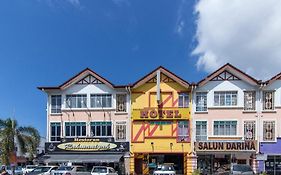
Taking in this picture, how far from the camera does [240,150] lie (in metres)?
45.8

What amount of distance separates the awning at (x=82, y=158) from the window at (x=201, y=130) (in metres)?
8.56

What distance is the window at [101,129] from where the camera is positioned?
48906mm

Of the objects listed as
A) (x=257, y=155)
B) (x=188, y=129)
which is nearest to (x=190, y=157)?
(x=188, y=129)

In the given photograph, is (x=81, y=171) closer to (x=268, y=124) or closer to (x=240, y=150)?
(x=240, y=150)

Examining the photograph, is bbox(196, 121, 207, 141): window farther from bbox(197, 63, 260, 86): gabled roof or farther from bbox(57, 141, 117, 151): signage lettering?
bbox(57, 141, 117, 151): signage lettering

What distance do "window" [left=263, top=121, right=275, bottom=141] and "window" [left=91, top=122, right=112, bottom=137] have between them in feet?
54.4

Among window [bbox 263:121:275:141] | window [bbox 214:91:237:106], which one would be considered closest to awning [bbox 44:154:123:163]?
window [bbox 214:91:237:106]

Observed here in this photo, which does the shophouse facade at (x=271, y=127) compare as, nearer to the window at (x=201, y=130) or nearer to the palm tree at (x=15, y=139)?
the window at (x=201, y=130)

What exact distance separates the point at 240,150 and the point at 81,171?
56.6 feet

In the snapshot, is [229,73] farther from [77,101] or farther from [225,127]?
[77,101]

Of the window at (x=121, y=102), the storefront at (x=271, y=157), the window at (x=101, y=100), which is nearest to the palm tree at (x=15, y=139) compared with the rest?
the window at (x=101, y=100)

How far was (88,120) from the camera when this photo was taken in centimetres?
4928

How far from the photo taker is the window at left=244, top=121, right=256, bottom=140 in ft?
153

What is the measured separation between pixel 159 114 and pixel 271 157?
41.5 feet
